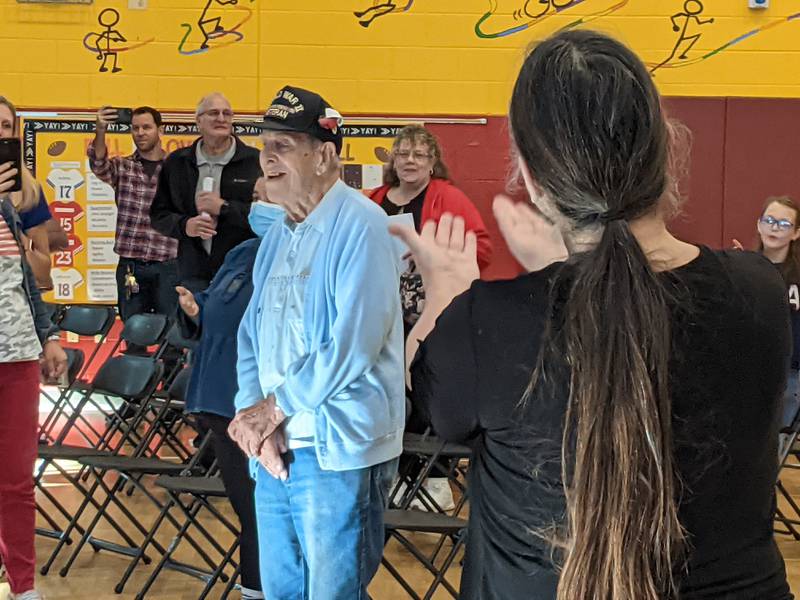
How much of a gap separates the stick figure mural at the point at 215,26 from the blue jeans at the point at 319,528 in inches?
212

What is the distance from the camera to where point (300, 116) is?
2537mm

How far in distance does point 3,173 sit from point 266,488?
1600 mm

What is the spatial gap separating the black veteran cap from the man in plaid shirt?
12.5 ft

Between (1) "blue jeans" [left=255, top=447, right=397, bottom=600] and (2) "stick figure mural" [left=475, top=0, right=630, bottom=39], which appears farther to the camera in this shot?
(2) "stick figure mural" [left=475, top=0, right=630, bottom=39]

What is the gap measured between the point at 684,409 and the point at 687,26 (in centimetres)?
674

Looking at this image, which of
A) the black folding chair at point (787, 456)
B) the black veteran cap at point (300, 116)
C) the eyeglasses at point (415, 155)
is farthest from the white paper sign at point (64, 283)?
the black veteran cap at point (300, 116)

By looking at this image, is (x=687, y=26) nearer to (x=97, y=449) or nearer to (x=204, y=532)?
(x=97, y=449)

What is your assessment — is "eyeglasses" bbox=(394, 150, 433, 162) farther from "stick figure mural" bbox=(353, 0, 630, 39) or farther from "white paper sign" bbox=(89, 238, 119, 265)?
"white paper sign" bbox=(89, 238, 119, 265)

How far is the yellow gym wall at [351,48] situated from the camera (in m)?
7.36

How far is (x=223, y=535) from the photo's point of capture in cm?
468

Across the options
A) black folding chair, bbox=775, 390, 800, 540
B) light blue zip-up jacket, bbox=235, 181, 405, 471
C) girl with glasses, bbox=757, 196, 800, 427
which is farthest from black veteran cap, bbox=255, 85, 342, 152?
girl with glasses, bbox=757, 196, 800, 427

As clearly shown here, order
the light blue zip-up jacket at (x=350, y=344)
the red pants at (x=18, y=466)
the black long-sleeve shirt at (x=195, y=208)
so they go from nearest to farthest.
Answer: the light blue zip-up jacket at (x=350, y=344) → the red pants at (x=18, y=466) → the black long-sleeve shirt at (x=195, y=208)

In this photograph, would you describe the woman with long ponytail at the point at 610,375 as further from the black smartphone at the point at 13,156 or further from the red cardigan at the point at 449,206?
the red cardigan at the point at 449,206

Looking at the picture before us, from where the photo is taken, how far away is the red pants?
3312mm
